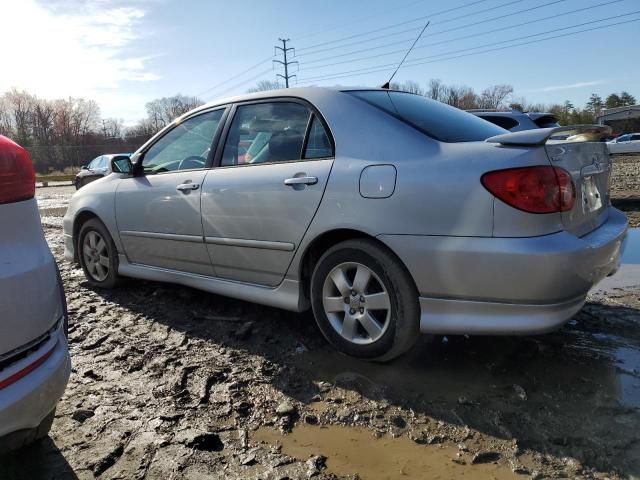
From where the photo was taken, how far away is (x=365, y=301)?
9.38 feet

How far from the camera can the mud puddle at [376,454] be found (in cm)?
204

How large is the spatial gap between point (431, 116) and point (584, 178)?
3.14 ft

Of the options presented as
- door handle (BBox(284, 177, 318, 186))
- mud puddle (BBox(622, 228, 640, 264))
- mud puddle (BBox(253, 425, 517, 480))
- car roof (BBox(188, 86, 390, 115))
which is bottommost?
mud puddle (BBox(622, 228, 640, 264))

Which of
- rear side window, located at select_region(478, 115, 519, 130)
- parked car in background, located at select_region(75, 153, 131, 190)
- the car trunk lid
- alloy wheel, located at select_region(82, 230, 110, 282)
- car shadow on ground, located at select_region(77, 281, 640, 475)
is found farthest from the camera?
parked car in background, located at select_region(75, 153, 131, 190)

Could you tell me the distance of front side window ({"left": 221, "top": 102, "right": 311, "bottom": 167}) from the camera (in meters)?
Answer: 3.25

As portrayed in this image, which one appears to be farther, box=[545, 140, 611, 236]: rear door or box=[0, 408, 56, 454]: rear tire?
box=[545, 140, 611, 236]: rear door

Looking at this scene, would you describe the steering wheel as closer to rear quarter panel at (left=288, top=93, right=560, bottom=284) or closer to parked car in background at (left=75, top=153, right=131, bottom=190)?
rear quarter panel at (left=288, top=93, right=560, bottom=284)

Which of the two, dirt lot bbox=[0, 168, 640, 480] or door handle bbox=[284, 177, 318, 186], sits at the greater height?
door handle bbox=[284, 177, 318, 186]

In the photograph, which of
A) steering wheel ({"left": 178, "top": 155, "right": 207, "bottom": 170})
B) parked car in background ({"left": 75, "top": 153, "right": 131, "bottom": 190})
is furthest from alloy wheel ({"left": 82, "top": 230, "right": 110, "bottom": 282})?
parked car in background ({"left": 75, "top": 153, "right": 131, "bottom": 190})

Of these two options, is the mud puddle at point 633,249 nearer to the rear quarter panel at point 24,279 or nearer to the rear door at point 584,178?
the rear door at point 584,178

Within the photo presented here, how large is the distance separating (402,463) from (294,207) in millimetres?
1577

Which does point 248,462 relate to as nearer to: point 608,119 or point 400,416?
point 400,416

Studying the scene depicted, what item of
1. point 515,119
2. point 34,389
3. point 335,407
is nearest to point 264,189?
point 335,407

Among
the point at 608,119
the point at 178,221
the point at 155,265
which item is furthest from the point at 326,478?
the point at 608,119
